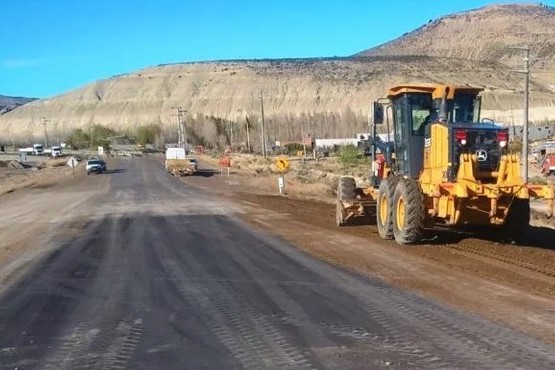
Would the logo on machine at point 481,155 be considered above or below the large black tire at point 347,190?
above

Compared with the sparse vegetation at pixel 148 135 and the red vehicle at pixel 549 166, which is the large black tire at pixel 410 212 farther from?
the sparse vegetation at pixel 148 135

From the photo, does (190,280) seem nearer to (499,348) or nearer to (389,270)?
(389,270)

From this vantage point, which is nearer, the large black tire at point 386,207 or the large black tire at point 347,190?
the large black tire at point 386,207

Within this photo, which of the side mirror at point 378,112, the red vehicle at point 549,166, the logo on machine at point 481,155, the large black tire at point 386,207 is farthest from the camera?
the red vehicle at point 549,166

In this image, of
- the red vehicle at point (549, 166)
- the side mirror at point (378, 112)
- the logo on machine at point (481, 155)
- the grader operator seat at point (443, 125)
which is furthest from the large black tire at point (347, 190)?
the red vehicle at point (549, 166)

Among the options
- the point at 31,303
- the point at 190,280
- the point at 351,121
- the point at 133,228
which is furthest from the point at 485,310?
the point at 351,121

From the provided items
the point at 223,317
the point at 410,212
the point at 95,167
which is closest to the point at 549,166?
the point at 95,167

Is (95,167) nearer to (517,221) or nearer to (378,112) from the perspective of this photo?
(378,112)

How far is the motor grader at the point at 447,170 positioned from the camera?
47.9 ft

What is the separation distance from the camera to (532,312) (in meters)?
9.06

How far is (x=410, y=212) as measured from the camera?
1520 cm

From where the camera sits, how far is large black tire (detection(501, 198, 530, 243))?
15289mm

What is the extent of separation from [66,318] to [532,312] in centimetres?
571

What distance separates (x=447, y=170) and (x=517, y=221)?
2.00 meters
